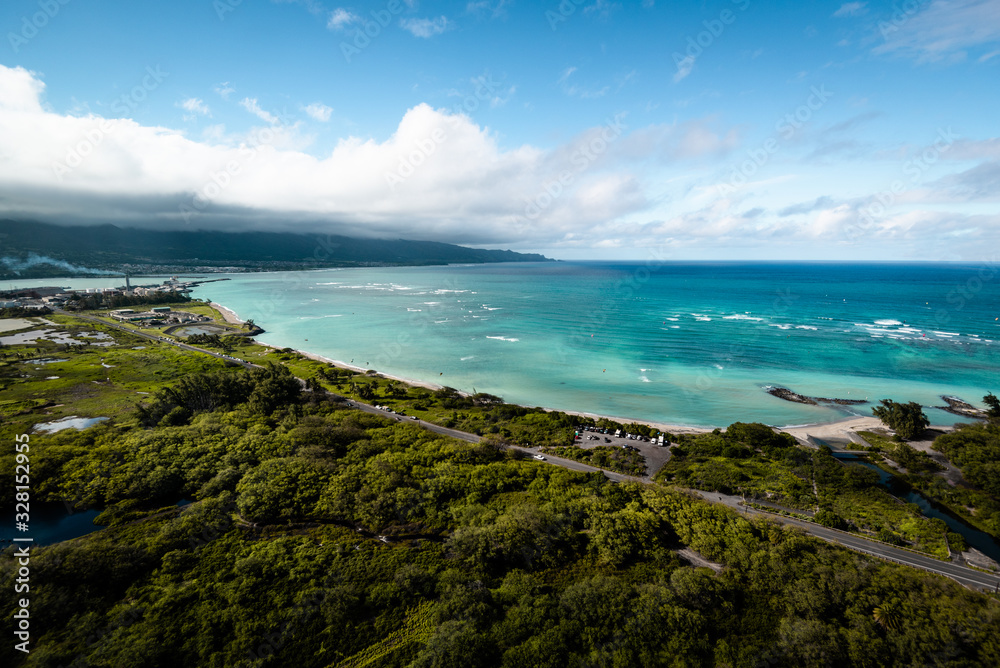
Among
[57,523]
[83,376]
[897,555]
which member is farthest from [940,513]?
[83,376]

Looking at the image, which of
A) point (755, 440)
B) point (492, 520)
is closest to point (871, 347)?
point (755, 440)

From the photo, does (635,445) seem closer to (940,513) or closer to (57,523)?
(940,513)

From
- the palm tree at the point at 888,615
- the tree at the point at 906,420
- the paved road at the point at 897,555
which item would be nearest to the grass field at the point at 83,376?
the palm tree at the point at 888,615

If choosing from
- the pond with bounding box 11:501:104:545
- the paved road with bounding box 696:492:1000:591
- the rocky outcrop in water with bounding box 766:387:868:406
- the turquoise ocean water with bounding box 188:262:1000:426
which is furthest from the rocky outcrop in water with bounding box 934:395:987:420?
the pond with bounding box 11:501:104:545

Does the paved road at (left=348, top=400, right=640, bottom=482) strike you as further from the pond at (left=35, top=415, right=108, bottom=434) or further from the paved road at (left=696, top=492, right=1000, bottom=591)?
the pond at (left=35, top=415, right=108, bottom=434)

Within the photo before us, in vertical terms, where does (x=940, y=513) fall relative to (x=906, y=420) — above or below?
below

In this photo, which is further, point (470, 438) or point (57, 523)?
point (470, 438)
